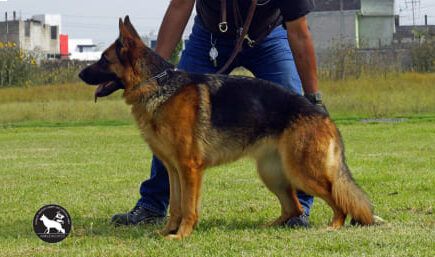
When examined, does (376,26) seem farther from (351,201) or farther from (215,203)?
(351,201)

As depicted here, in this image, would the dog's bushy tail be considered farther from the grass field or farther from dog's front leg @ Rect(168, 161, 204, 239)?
dog's front leg @ Rect(168, 161, 204, 239)

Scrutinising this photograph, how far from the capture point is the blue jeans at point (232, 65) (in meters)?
4.84

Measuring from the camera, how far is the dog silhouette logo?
4004 mm

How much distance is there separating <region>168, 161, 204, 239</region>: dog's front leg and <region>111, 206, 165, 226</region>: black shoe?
2.40ft

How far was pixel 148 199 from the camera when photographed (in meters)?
4.84

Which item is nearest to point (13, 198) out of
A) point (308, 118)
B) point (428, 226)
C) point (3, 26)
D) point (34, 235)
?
point (34, 235)

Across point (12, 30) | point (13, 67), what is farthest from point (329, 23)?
point (12, 30)

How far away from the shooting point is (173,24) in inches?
188

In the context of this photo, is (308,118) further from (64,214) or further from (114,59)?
(64,214)

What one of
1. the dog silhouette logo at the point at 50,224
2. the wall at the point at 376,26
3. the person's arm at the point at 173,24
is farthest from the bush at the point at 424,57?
the wall at the point at 376,26

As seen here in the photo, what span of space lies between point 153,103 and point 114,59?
416 mm

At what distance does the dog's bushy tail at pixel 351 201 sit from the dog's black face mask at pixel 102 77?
5.57 feet

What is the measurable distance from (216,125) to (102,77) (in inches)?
34.4

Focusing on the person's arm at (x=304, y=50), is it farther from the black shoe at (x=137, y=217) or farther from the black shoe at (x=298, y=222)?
the black shoe at (x=137, y=217)
